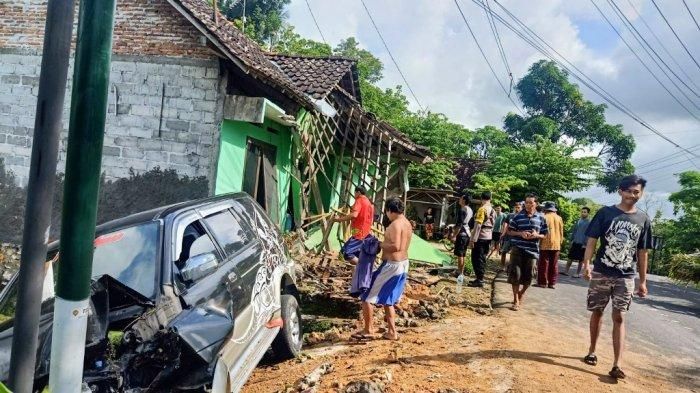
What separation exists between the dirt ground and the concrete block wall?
14.4 feet

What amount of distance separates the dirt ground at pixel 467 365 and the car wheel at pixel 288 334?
125 millimetres

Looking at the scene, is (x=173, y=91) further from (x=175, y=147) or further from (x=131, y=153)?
(x=131, y=153)

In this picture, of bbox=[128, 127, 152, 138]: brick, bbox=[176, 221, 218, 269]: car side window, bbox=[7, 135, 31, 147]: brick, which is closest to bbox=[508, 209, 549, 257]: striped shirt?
bbox=[176, 221, 218, 269]: car side window

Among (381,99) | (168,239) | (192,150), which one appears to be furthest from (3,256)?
(381,99)

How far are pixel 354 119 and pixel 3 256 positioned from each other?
758 cm

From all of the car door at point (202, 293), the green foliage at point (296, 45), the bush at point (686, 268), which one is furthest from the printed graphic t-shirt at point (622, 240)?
the green foliage at point (296, 45)

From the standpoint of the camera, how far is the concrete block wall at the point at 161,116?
8711 mm

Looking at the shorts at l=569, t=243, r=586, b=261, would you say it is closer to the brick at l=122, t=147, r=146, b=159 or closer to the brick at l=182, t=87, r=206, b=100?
the brick at l=182, t=87, r=206, b=100

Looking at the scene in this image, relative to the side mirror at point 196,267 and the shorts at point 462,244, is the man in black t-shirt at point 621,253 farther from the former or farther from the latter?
the shorts at point 462,244

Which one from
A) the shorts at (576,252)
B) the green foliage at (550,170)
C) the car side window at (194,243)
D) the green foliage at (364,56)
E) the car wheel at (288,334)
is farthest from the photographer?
the green foliage at (364,56)

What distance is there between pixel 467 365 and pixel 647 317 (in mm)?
5224

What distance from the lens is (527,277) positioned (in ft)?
24.1

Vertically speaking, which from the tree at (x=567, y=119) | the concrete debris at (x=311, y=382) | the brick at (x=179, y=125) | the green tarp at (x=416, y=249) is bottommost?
the concrete debris at (x=311, y=382)

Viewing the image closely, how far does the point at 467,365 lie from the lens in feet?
15.9
